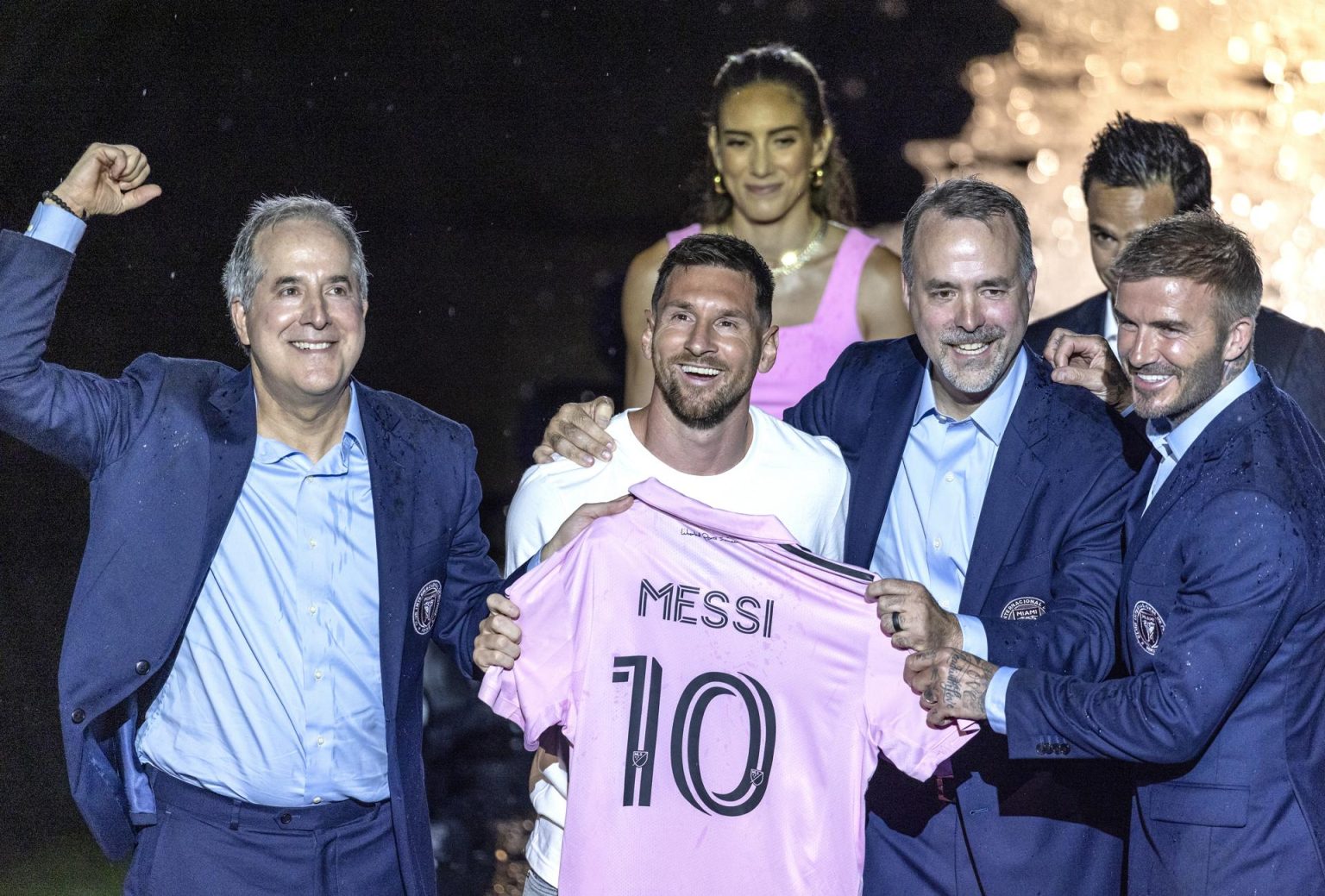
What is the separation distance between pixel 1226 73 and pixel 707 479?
109 inches

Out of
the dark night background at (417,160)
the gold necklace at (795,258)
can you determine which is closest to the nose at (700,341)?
the gold necklace at (795,258)

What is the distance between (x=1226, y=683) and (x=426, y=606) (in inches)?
50.2

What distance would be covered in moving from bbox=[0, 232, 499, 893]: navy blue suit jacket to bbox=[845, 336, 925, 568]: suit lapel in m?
0.72

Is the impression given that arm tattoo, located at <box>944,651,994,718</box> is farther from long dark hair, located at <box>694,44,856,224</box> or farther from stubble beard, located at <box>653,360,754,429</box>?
long dark hair, located at <box>694,44,856,224</box>

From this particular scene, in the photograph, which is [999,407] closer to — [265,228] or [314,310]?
[314,310]

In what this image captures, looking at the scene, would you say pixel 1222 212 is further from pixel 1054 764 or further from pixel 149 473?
pixel 149 473

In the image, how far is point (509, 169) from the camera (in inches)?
182

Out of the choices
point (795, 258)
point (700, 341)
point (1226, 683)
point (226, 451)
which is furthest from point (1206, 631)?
point (795, 258)

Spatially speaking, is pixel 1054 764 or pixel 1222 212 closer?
pixel 1054 764

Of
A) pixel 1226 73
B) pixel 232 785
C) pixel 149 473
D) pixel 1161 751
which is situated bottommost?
pixel 232 785

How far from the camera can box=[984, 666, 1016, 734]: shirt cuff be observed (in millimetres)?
2182

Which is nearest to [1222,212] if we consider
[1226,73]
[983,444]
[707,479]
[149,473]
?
[1226,73]

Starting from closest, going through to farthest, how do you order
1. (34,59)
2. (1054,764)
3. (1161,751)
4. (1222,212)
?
(1161,751)
(1054,764)
(34,59)
(1222,212)

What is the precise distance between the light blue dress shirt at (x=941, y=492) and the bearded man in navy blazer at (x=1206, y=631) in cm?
26
